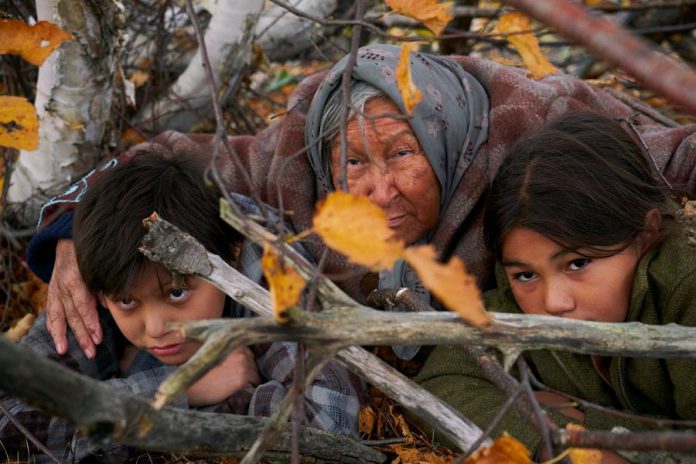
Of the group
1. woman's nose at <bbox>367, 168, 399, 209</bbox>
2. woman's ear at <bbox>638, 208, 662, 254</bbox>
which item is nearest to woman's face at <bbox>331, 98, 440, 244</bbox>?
woman's nose at <bbox>367, 168, 399, 209</bbox>

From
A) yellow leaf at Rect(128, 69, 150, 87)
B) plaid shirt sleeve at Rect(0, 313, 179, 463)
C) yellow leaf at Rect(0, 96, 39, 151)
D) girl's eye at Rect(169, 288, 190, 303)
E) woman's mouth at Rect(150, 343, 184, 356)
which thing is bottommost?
plaid shirt sleeve at Rect(0, 313, 179, 463)

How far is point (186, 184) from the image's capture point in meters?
2.43

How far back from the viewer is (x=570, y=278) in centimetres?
221

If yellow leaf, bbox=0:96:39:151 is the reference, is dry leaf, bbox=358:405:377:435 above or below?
below

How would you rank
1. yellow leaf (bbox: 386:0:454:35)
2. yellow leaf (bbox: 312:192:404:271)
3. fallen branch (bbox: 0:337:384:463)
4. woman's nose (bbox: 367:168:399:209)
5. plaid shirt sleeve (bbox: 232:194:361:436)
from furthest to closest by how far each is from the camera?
woman's nose (bbox: 367:168:399:209)
plaid shirt sleeve (bbox: 232:194:361:436)
yellow leaf (bbox: 386:0:454:35)
yellow leaf (bbox: 312:192:404:271)
fallen branch (bbox: 0:337:384:463)

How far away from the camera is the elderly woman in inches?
103

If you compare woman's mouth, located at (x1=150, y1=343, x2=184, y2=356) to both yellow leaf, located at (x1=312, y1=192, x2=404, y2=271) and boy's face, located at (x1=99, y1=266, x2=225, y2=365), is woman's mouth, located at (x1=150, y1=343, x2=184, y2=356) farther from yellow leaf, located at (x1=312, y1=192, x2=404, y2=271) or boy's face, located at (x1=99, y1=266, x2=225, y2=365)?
yellow leaf, located at (x1=312, y1=192, x2=404, y2=271)

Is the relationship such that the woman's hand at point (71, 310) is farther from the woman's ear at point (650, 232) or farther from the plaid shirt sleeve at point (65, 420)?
the woman's ear at point (650, 232)

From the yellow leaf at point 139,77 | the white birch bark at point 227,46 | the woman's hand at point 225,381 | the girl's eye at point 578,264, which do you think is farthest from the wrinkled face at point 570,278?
the yellow leaf at point 139,77

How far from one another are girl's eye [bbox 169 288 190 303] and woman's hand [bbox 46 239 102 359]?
419 mm

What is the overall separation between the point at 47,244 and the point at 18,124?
0.77 metres

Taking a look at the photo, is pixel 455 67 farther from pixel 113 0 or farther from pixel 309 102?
pixel 113 0

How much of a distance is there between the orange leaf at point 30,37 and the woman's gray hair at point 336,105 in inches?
35.8

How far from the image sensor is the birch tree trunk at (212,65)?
3.24m
